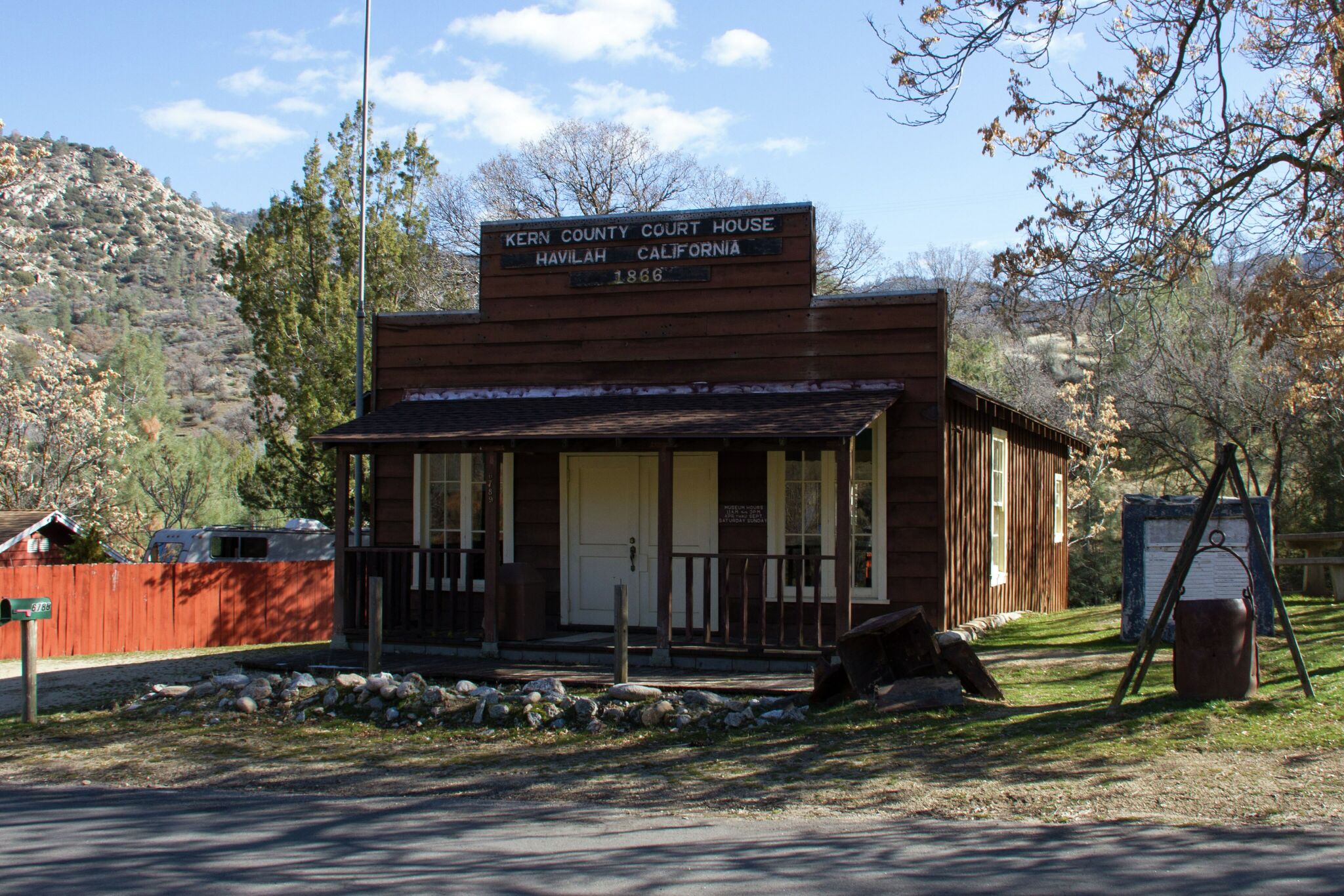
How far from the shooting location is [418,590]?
1338 centimetres

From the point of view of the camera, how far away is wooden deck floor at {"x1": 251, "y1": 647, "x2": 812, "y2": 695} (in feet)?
32.3

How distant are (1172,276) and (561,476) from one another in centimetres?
649

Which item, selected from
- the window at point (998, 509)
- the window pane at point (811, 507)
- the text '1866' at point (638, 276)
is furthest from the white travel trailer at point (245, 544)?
the window pane at point (811, 507)

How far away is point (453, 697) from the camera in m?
9.48

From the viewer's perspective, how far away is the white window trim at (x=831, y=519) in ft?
39.2

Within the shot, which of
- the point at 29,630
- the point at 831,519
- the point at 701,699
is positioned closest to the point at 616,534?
the point at 831,519

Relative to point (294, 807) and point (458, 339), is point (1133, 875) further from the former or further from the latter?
point (458, 339)

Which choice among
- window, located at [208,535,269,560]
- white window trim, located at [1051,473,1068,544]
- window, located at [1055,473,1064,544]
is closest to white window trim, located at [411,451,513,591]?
white window trim, located at [1051,473,1068,544]

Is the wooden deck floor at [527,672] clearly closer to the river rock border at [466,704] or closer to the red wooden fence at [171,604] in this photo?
the river rock border at [466,704]

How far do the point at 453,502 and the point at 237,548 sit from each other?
1287 centimetres

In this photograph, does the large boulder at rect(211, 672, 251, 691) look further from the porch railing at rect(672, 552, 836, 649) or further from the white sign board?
the white sign board

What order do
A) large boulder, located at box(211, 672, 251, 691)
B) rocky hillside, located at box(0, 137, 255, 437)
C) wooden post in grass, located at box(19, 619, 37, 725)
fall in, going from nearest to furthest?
1. wooden post in grass, located at box(19, 619, 37, 725)
2. large boulder, located at box(211, 672, 251, 691)
3. rocky hillside, located at box(0, 137, 255, 437)

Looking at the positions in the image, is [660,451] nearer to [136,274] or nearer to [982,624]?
[982,624]

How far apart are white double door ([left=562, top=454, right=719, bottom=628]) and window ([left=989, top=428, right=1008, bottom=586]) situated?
158 inches
